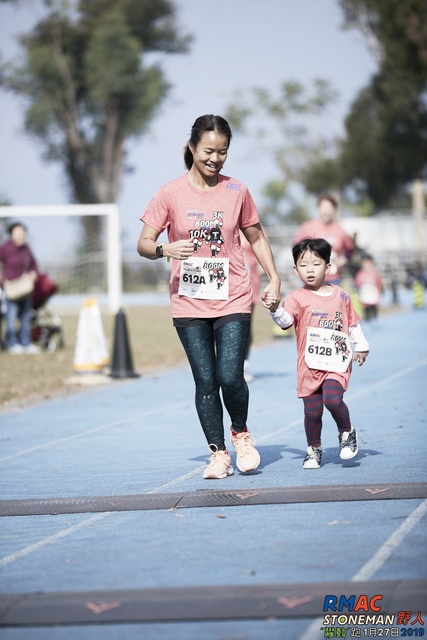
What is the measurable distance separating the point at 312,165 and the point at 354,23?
13077 millimetres

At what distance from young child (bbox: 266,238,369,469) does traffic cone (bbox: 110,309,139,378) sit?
8459 millimetres

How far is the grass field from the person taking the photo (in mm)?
15242

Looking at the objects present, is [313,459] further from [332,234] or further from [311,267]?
[332,234]

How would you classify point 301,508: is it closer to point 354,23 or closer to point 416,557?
point 416,557

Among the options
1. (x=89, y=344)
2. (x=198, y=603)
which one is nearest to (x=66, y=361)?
(x=89, y=344)

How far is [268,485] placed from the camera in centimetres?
742

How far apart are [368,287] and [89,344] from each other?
12.5m

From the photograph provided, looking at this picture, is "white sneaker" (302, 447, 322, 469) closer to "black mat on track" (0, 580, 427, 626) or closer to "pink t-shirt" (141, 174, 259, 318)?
"pink t-shirt" (141, 174, 259, 318)

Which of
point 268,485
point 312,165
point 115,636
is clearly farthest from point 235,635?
point 312,165

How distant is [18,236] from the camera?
2142cm

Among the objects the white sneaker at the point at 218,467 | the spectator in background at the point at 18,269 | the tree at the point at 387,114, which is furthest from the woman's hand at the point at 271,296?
the tree at the point at 387,114

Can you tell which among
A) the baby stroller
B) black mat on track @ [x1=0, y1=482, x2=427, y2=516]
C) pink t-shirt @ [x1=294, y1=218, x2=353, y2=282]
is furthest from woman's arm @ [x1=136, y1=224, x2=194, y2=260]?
the baby stroller

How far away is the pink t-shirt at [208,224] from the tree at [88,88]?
56.5 m

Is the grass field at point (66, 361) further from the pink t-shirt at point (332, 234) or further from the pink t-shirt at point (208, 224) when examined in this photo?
the pink t-shirt at point (208, 224)
